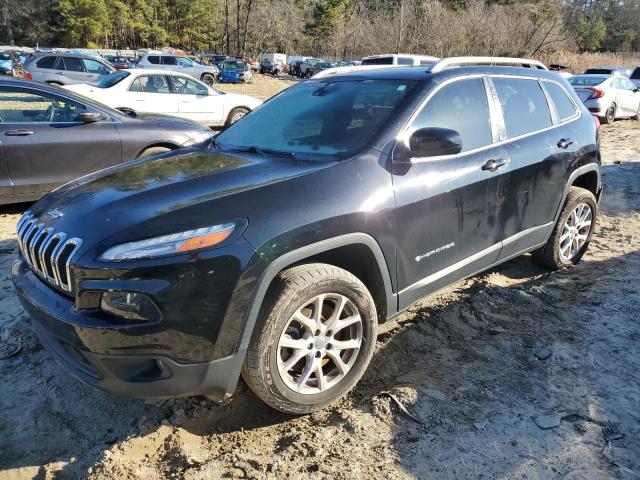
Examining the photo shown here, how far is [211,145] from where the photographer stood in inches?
142

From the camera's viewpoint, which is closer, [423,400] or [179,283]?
[179,283]

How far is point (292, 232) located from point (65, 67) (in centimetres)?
1942

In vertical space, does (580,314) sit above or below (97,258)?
below

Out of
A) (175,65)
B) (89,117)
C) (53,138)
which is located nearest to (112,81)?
(89,117)

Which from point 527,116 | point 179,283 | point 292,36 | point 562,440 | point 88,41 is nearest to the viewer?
point 179,283

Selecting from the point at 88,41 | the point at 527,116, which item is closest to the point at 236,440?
the point at 527,116

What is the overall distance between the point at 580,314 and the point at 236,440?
2.66 meters

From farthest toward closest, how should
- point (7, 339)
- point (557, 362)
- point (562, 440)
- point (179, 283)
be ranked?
point (7, 339) < point (557, 362) < point (562, 440) < point (179, 283)

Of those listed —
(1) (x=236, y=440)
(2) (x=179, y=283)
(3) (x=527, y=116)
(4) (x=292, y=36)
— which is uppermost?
(4) (x=292, y=36)

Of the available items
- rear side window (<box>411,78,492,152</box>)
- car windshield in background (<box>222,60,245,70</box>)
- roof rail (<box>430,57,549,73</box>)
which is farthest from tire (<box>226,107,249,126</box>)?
car windshield in background (<box>222,60,245,70</box>)

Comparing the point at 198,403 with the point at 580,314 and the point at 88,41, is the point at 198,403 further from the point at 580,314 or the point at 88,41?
the point at 88,41

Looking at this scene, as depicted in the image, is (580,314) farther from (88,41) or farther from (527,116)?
(88,41)

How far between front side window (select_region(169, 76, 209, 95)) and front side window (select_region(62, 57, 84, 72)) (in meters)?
9.44

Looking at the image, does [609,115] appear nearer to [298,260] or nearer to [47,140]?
[47,140]
